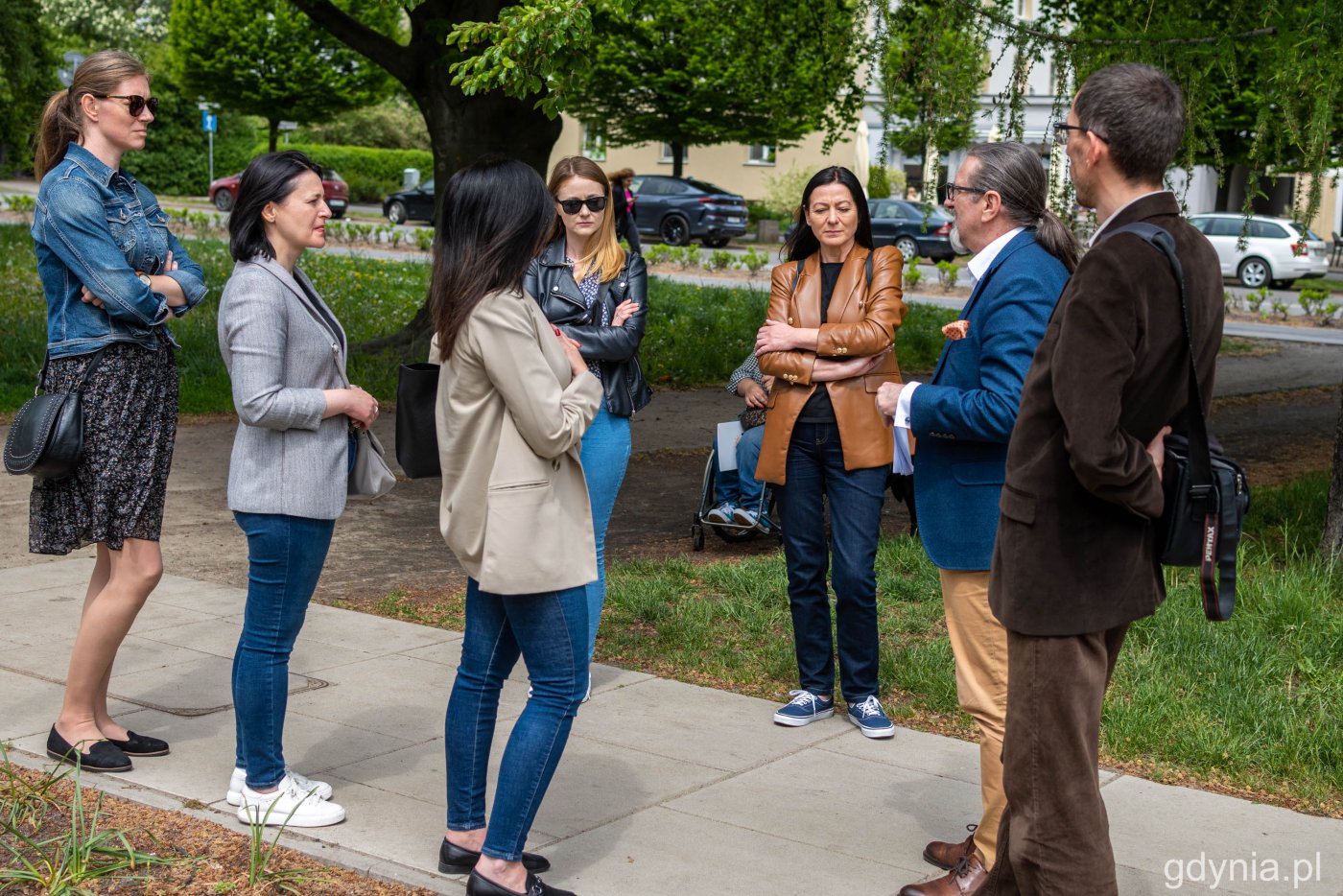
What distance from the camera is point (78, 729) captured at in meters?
4.59

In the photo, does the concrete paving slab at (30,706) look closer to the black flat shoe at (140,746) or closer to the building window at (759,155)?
the black flat shoe at (140,746)

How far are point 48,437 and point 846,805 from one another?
2.62 m

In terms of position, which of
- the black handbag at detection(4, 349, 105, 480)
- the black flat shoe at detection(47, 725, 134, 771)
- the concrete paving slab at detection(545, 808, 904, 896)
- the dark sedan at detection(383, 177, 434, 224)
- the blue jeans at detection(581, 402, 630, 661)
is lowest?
the concrete paving slab at detection(545, 808, 904, 896)

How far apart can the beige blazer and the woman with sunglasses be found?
130 cm

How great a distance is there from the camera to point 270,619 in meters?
4.06

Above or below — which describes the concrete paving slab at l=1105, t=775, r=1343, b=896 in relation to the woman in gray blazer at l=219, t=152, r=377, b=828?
below

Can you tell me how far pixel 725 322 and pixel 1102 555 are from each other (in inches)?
542

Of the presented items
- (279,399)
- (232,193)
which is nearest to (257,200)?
(279,399)

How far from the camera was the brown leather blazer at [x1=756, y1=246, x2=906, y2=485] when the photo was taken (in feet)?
16.6

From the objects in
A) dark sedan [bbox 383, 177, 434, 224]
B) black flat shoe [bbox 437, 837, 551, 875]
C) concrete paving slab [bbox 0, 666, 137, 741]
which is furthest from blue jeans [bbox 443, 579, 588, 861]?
dark sedan [bbox 383, 177, 434, 224]

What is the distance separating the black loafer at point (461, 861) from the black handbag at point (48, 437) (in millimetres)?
1667

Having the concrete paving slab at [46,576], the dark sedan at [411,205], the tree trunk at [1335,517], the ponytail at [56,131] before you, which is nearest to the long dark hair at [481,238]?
the ponytail at [56,131]

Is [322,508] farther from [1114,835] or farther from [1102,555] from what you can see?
[1114,835]

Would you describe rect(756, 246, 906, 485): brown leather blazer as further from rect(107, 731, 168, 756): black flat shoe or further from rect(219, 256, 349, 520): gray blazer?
rect(107, 731, 168, 756): black flat shoe
